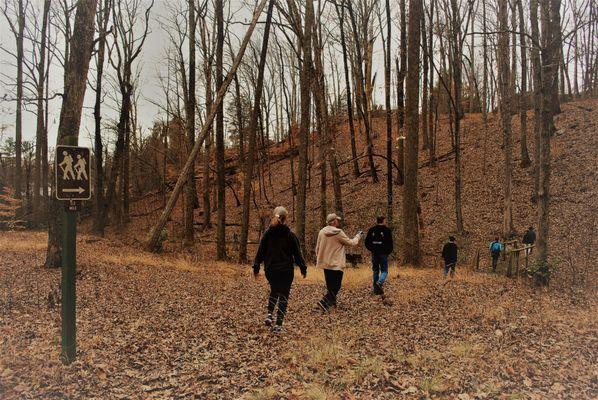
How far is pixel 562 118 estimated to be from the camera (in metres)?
28.3

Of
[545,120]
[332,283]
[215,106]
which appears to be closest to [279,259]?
[332,283]

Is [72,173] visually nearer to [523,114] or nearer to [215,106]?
[215,106]

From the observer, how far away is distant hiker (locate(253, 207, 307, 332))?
6.78 meters

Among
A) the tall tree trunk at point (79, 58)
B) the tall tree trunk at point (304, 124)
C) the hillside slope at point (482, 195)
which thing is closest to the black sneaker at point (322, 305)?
the tall tree trunk at point (79, 58)

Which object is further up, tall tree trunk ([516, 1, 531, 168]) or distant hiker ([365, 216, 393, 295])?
tall tree trunk ([516, 1, 531, 168])

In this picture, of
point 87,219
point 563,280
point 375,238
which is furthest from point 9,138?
point 563,280

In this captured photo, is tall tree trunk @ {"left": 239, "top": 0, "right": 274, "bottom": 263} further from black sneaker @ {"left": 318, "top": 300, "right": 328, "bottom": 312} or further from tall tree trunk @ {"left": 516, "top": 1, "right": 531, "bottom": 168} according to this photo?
tall tree trunk @ {"left": 516, "top": 1, "right": 531, "bottom": 168}

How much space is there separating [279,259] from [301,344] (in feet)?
4.43

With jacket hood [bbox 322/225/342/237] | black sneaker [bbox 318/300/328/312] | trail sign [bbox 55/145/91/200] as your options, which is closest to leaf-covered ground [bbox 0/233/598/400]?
black sneaker [bbox 318/300/328/312]

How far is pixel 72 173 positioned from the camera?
5.06m

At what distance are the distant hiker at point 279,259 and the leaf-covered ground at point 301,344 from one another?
1.66 ft

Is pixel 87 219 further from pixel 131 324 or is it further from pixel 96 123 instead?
pixel 131 324

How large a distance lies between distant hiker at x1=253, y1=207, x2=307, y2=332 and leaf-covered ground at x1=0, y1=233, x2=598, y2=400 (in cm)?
51

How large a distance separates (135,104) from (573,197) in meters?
31.6
